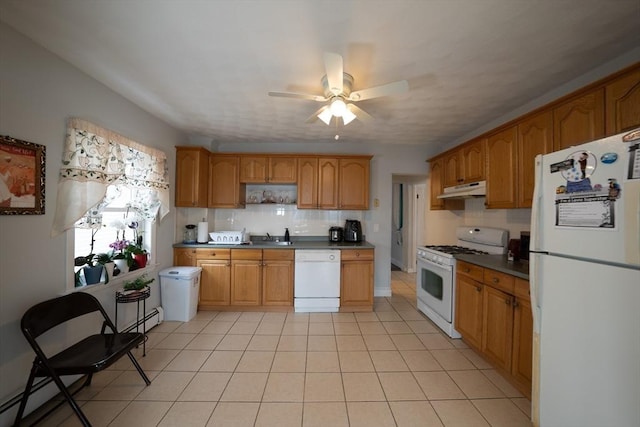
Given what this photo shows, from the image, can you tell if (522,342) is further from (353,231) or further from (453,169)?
(353,231)

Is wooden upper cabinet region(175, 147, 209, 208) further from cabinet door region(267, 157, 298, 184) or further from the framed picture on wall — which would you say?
the framed picture on wall

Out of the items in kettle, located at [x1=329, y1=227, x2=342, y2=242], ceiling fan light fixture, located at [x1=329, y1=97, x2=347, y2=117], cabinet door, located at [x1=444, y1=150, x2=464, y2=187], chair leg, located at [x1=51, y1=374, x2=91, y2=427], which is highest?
ceiling fan light fixture, located at [x1=329, y1=97, x2=347, y2=117]

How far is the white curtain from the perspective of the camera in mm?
1772

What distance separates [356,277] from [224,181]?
2.34 m

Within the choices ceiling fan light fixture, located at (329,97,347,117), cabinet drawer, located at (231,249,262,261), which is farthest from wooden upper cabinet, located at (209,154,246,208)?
ceiling fan light fixture, located at (329,97,347,117)

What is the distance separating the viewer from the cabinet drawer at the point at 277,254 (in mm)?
3191

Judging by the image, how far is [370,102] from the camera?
2.37 m

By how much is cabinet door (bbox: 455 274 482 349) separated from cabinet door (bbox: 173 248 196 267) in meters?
3.22

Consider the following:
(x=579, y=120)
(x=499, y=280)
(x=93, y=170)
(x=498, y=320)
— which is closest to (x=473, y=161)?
(x=579, y=120)

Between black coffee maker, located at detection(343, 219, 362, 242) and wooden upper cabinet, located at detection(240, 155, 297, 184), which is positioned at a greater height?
wooden upper cabinet, located at detection(240, 155, 297, 184)

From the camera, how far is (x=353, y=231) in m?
3.61

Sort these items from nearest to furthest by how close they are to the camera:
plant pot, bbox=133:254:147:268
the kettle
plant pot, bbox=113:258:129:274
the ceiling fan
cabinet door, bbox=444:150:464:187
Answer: the ceiling fan
plant pot, bbox=113:258:129:274
plant pot, bbox=133:254:147:268
cabinet door, bbox=444:150:464:187
the kettle

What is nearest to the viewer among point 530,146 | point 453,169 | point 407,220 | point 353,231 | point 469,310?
point 530,146

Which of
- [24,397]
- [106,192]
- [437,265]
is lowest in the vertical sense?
[24,397]
